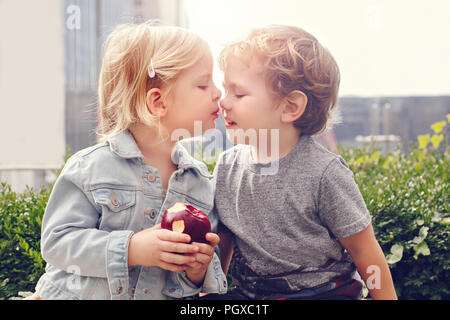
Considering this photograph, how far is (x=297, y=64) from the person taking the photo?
164 centimetres

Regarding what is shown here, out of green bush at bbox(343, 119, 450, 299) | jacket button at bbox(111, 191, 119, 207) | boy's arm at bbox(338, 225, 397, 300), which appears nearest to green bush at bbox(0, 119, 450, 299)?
green bush at bbox(343, 119, 450, 299)

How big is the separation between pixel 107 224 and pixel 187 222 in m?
0.32

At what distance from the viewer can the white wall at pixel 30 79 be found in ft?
20.8

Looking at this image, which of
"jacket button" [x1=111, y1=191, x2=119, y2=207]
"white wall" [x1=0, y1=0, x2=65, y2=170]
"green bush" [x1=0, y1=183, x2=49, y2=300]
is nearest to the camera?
"jacket button" [x1=111, y1=191, x2=119, y2=207]

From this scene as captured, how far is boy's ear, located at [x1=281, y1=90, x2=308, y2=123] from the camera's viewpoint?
5.48 feet

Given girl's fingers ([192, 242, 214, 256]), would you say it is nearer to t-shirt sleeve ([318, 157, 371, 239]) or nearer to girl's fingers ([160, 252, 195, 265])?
girl's fingers ([160, 252, 195, 265])

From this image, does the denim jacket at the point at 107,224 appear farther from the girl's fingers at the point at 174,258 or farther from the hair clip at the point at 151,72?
the hair clip at the point at 151,72

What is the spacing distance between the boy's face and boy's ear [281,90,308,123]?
31 millimetres

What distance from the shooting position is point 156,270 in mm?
1536

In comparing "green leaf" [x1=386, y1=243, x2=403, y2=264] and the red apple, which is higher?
the red apple

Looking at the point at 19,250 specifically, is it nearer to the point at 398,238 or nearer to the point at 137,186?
the point at 137,186

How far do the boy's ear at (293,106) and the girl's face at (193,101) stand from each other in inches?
10.7

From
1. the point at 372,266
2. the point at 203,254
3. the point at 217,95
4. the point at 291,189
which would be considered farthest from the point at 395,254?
the point at 217,95
